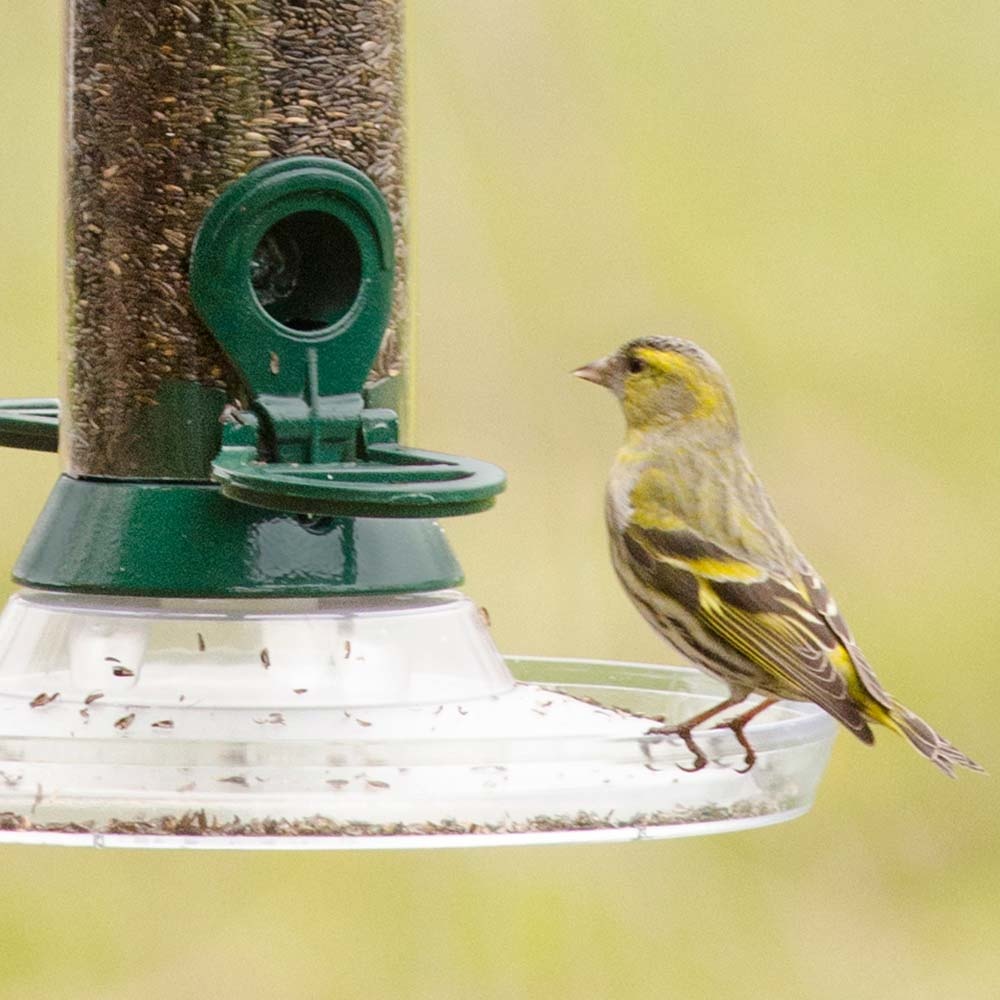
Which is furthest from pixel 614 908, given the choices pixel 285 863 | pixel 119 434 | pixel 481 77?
pixel 119 434

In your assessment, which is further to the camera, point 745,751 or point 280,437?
point 280,437

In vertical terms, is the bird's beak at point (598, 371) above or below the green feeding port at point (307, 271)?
below

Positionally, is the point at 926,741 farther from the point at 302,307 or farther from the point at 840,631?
the point at 302,307

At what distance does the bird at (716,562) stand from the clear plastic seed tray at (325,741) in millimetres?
190

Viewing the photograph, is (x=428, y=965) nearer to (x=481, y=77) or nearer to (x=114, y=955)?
(x=114, y=955)

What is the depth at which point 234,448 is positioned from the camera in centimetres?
493

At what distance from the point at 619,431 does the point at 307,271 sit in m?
3.12

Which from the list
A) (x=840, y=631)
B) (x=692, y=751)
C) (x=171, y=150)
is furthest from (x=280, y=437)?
(x=840, y=631)

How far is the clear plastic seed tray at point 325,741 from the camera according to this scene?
13.7 ft

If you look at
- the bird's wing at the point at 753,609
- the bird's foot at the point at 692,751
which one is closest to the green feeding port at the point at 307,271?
the bird's wing at the point at 753,609

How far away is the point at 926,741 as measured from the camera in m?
5.31

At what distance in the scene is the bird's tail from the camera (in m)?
5.25

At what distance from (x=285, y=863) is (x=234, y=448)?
329 cm

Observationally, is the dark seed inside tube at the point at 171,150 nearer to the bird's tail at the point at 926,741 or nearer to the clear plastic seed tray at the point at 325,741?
the clear plastic seed tray at the point at 325,741
